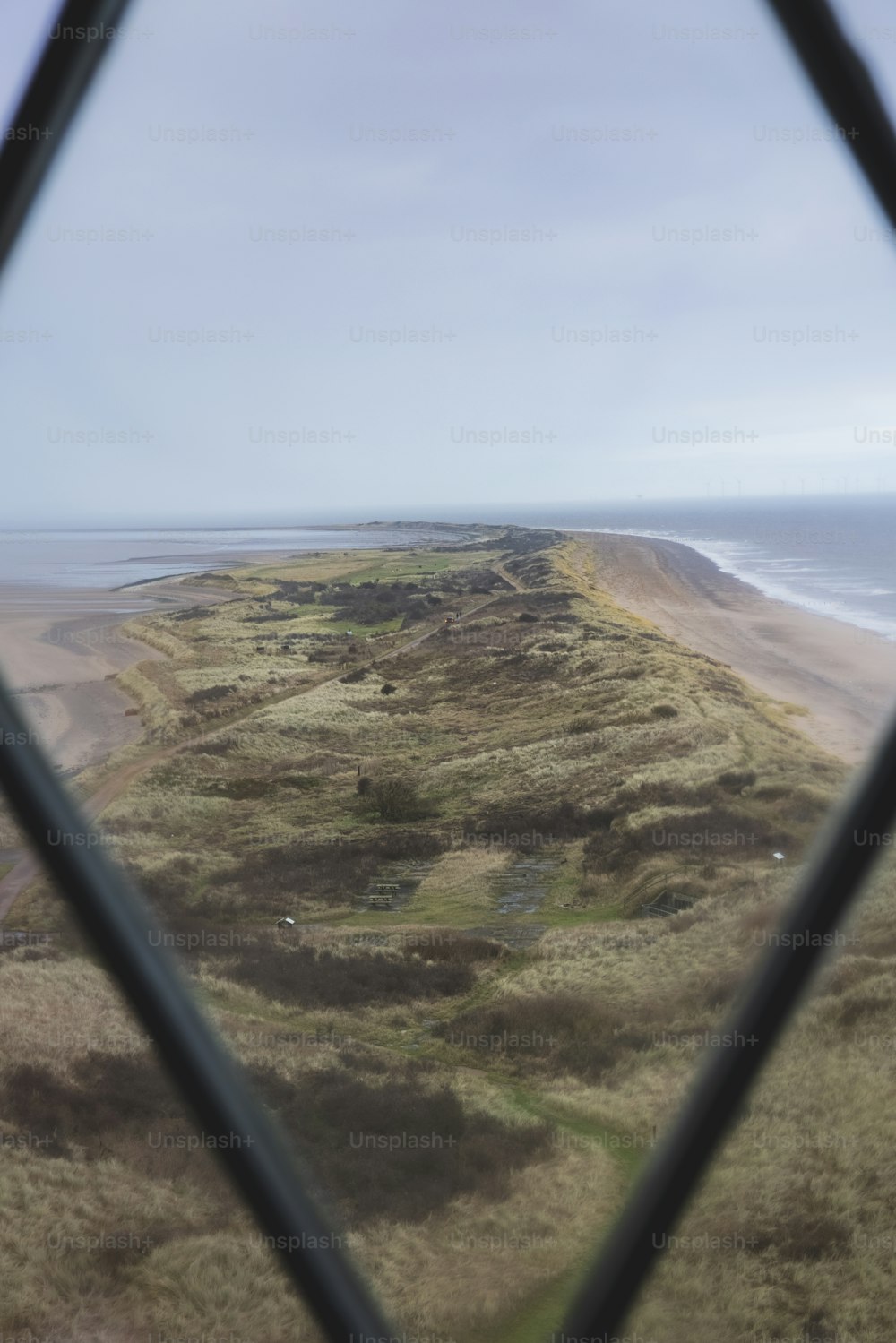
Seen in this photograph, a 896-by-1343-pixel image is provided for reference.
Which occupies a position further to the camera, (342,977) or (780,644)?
(780,644)

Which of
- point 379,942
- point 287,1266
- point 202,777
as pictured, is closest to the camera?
point 287,1266

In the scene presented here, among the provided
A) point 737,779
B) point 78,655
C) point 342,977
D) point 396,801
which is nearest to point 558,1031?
point 342,977

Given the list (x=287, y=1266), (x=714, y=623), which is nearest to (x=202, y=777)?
(x=287, y=1266)

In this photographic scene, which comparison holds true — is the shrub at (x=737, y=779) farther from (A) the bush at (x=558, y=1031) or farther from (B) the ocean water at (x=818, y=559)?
(B) the ocean water at (x=818, y=559)

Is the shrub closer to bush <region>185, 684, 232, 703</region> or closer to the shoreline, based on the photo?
the shoreline

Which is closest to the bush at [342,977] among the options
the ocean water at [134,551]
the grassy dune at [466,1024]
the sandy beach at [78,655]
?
the grassy dune at [466,1024]

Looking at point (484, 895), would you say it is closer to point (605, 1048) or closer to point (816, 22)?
point (605, 1048)

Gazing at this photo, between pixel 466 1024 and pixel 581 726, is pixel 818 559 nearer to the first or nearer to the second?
pixel 581 726
